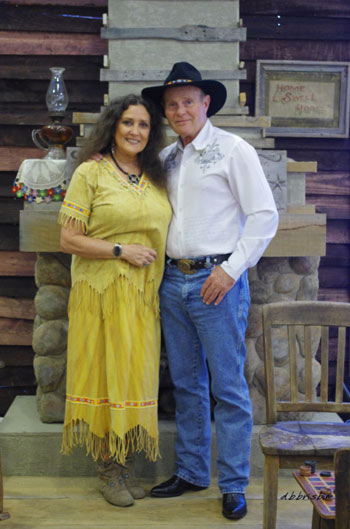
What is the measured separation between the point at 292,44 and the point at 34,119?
157 centimetres

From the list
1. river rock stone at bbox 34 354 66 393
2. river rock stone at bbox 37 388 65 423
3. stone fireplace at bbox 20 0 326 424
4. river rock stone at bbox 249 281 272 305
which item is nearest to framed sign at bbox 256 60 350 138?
stone fireplace at bbox 20 0 326 424

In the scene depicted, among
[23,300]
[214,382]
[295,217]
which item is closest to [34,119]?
[23,300]

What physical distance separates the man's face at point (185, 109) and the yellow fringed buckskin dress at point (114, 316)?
0.87 feet

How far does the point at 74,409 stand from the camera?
9.84ft

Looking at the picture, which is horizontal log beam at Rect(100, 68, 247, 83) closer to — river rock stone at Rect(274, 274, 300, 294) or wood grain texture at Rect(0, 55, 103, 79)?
wood grain texture at Rect(0, 55, 103, 79)

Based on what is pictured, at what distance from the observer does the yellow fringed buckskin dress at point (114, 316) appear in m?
2.87

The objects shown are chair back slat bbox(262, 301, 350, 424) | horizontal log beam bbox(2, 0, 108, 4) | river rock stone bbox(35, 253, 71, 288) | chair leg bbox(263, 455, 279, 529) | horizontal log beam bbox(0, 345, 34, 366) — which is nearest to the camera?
chair leg bbox(263, 455, 279, 529)

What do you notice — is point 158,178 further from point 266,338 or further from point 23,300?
point 23,300

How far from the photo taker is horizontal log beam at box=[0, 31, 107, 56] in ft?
13.4

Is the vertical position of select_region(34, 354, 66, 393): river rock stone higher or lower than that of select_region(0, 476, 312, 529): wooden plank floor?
higher

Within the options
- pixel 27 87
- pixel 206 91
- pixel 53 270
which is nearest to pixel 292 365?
pixel 206 91

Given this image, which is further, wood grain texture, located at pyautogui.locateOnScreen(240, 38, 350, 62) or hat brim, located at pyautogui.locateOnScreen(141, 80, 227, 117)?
wood grain texture, located at pyautogui.locateOnScreen(240, 38, 350, 62)

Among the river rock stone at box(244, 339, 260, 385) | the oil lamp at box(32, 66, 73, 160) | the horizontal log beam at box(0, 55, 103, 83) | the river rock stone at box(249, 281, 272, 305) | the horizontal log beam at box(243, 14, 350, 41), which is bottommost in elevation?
the river rock stone at box(244, 339, 260, 385)

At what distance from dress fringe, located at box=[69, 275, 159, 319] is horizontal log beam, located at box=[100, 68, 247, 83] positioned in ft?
3.95
